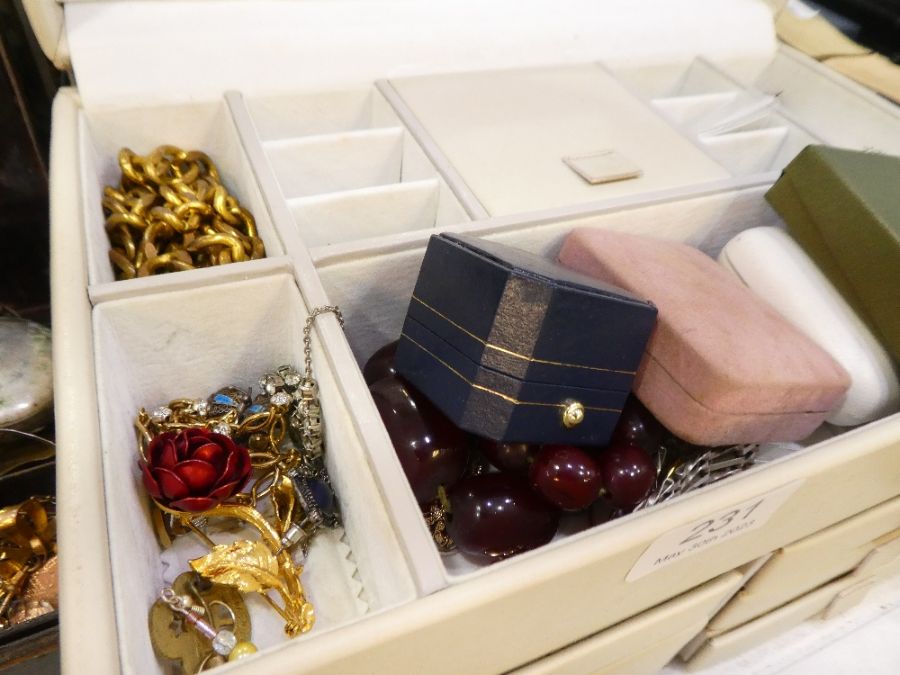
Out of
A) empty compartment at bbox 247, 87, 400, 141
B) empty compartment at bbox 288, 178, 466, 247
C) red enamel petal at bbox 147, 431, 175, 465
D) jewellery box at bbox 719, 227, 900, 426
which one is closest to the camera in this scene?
red enamel petal at bbox 147, 431, 175, 465

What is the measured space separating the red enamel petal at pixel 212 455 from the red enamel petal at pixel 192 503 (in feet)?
0.09

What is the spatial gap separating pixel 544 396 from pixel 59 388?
0.40 meters

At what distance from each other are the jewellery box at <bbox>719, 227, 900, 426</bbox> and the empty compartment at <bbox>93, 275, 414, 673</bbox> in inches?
20.1

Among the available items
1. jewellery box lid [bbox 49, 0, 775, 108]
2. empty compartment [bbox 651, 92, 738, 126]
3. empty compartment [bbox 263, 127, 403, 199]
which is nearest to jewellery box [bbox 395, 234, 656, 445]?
empty compartment [bbox 263, 127, 403, 199]

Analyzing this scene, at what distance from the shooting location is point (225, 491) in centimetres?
57

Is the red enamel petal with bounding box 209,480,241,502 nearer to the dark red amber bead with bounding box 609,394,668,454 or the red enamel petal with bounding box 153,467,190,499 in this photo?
the red enamel petal with bounding box 153,467,190,499

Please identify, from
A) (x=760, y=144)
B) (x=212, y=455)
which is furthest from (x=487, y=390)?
(x=760, y=144)

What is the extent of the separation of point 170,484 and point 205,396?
0.20 meters

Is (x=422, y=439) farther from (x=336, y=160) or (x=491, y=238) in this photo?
(x=336, y=160)

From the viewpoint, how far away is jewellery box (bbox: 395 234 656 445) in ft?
1.76

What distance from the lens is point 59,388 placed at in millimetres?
512

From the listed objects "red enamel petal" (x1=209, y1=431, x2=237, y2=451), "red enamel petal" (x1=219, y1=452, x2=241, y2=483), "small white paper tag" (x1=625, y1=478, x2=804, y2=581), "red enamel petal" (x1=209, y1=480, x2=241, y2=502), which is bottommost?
"red enamel petal" (x1=209, y1=480, x2=241, y2=502)

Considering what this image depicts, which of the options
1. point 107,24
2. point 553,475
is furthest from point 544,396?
point 107,24

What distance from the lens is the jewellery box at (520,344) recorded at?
21.2 inches
